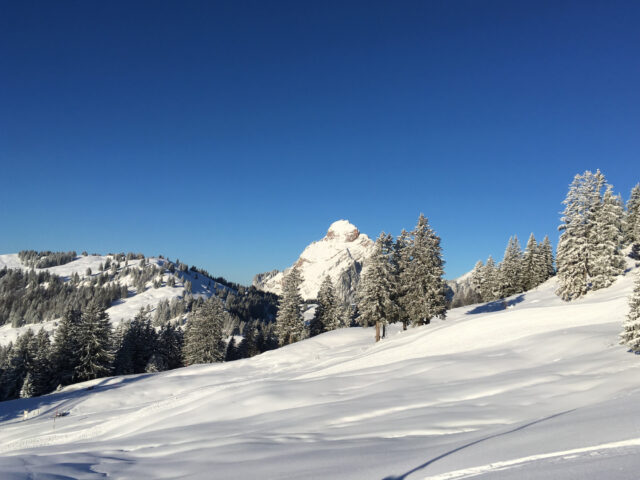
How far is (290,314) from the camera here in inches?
1997

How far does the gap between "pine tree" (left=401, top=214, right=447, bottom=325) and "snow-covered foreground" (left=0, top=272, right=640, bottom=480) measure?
44.6 ft

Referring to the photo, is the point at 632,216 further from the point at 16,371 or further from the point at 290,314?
the point at 16,371

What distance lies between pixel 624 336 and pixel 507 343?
8391 mm

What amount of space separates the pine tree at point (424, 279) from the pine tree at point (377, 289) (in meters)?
2.01

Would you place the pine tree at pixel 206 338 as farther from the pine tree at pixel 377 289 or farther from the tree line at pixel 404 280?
the pine tree at pixel 377 289

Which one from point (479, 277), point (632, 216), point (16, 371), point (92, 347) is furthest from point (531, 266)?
point (16, 371)

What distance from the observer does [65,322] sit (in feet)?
145

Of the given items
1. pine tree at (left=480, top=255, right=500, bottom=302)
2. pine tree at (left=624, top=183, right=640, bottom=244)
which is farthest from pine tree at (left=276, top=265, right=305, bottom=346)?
pine tree at (left=624, top=183, right=640, bottom=244)

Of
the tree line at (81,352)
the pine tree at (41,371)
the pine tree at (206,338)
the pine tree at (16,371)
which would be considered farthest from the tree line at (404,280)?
the pine tree at (16,371)

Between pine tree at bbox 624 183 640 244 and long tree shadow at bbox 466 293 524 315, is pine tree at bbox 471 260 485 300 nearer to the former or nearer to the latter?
long tree shadow at bbox 466 293 524 315

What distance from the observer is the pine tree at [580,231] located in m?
34.7

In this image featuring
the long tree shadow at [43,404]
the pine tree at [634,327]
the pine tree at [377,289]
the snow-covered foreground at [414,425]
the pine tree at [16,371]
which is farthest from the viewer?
the pine tree at [16,371]

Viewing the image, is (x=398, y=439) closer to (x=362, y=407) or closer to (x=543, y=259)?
(x=362, y=407)

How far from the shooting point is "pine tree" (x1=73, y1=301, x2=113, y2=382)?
4325 centimetres
